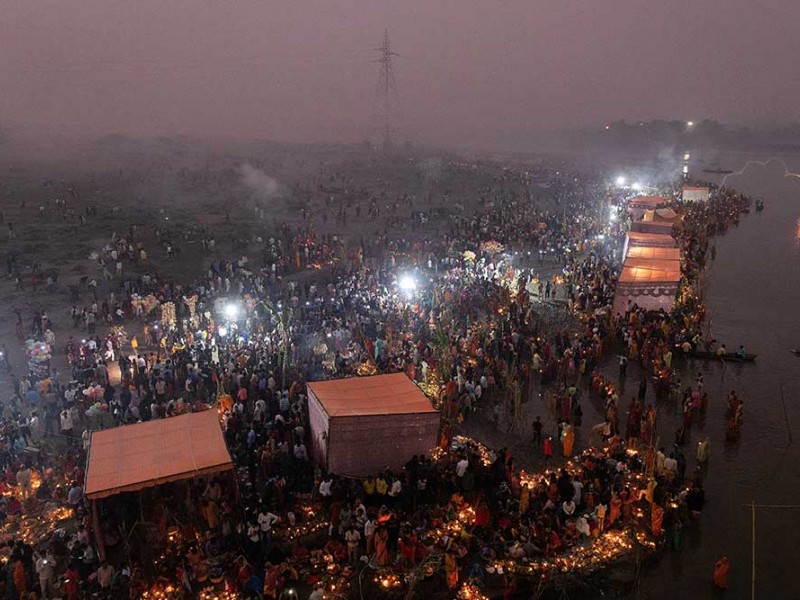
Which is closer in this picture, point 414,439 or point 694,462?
point 414,439

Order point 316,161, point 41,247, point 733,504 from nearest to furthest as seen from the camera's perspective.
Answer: point 733,504
point 41,247
point 316,161

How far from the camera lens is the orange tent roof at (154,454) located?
919 centimetres

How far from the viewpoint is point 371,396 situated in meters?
11.8

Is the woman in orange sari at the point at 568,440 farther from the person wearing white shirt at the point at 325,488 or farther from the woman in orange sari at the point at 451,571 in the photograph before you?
the person wearing white shirt at the point at 325,488

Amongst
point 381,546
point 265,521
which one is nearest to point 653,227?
point 381,546

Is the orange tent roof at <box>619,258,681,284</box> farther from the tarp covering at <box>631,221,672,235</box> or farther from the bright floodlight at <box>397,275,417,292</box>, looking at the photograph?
the tarp covering at <box>631,221,672,235</box>

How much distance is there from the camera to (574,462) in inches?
485

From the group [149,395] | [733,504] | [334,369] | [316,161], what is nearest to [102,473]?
[149,395]

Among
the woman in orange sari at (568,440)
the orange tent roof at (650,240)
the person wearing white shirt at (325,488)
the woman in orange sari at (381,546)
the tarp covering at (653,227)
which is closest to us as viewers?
the woman in orange sari at (381,546)

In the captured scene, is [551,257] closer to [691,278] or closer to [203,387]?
[691,278]

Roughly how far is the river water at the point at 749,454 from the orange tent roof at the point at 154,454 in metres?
7.31

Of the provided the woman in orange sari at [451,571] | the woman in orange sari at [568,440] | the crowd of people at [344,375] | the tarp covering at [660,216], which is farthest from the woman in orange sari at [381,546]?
the tarp covering at [660,216]

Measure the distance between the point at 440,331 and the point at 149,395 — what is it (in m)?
8.08

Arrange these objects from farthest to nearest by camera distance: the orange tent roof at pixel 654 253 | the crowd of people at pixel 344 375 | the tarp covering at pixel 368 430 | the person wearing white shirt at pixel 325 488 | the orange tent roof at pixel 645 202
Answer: the orange tent roof at pixel 645 202 → the orange tent roof at pixel 654 253 → the tarp covering at pixel 368 430 → the person wearing white shirt at pixel 325 488 → the crowd of people at pixel 344 375
